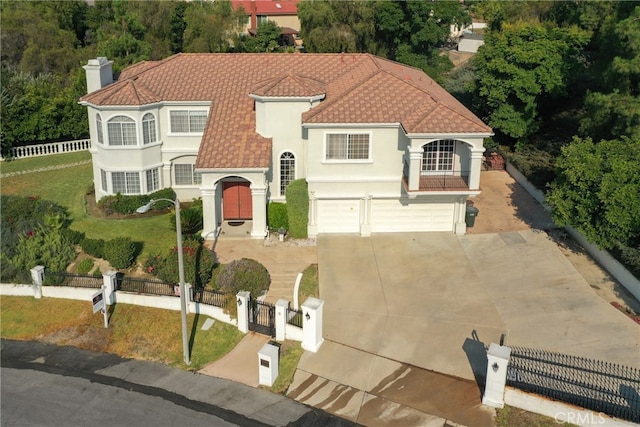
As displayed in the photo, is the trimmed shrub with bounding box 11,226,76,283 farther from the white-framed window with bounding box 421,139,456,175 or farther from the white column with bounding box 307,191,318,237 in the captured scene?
the white-framed window with bounding box 421,139,456,175

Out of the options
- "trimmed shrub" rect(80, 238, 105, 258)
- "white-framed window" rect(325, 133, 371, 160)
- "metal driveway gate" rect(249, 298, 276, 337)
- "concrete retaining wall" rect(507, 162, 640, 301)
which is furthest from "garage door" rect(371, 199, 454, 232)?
"trimmed shrub" rect(80, 238, 105, 258)

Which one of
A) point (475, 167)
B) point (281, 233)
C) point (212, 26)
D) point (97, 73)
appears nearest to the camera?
point (475, 167)

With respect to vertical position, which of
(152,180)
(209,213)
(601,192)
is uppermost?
(601,192)

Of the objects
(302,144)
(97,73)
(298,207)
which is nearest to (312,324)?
(298,207)

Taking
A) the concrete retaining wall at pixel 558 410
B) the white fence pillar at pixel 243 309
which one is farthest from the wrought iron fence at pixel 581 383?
the white fence pillar at pixel 243 309

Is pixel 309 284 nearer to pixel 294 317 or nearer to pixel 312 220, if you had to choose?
pixel 294 317

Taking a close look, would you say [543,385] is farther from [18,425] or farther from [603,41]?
[603,41]
